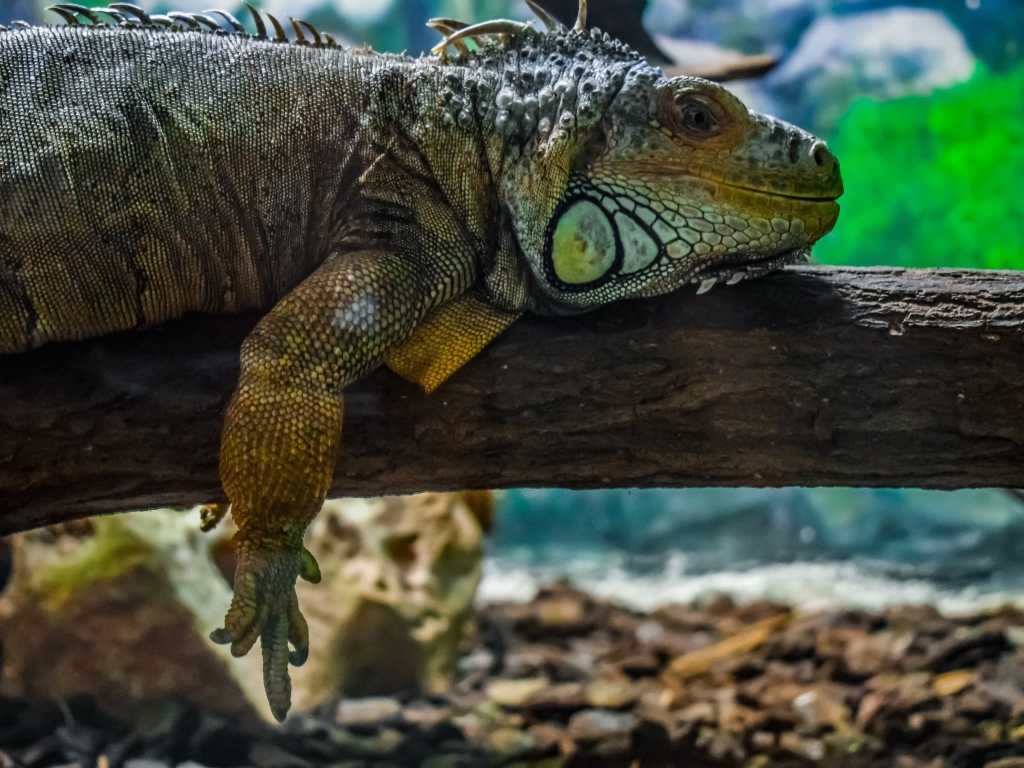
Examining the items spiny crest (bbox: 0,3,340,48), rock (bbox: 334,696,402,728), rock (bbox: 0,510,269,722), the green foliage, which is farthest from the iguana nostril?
the green foliage

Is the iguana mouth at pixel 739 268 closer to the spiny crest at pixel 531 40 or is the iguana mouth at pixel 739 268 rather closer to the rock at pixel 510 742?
the spiny crest at pixel 531 40

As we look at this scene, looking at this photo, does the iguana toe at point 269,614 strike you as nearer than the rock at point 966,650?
Yes

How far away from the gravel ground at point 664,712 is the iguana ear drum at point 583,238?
8.61 feet

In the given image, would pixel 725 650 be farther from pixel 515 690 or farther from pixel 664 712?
pixel 515 690

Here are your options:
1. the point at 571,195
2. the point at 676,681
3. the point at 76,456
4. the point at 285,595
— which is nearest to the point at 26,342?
the point at 76,456

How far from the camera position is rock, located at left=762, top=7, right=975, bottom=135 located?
289 inches

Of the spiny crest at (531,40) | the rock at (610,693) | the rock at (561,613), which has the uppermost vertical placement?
the spiny crest at (531,40)

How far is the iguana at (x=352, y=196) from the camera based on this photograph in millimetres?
2916

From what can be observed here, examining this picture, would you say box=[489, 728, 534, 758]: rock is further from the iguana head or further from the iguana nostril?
the iguana nostril

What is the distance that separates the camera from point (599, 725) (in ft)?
15.5

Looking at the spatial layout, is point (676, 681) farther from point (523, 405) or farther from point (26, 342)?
point (26, 342)

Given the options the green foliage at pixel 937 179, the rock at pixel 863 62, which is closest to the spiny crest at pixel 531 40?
the green foliage at pixel 937 179

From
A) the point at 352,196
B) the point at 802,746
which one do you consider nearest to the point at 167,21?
the point at 352,196

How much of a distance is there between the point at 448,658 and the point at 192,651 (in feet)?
5.59
